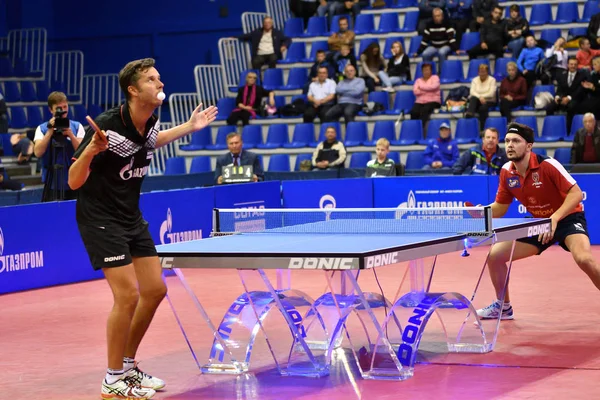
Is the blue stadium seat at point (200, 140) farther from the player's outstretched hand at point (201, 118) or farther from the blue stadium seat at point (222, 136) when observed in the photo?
the player's outstretched hand at point (201, 118)

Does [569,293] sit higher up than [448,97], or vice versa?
[448,97]

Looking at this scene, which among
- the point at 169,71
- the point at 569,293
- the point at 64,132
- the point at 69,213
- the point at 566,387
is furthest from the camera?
the point at 169,71

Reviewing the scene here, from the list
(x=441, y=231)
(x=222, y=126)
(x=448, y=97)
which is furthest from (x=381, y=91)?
(x=441, y=231)

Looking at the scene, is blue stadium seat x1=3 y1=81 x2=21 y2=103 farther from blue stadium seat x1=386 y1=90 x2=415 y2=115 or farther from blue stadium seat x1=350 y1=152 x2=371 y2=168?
blue stadium seat x1=386 y1=90 x2=415 y2=115

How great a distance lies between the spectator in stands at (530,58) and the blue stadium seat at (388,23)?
10.8 ft

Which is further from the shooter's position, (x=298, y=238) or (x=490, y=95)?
(x=490, y=95)

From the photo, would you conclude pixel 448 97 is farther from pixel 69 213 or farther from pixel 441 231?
pixel 441 231

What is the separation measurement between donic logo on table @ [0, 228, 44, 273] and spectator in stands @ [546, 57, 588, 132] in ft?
31.3

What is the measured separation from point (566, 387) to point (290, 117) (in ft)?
46.6

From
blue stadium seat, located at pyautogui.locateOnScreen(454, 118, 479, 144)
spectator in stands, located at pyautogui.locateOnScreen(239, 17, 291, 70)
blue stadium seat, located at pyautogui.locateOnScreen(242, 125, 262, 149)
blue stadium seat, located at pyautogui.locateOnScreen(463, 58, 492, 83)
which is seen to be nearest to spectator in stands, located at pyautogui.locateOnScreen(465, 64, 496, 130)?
blue stadium seat, located at pyautogui.locateOnScreen(454, 118, 479, 144)

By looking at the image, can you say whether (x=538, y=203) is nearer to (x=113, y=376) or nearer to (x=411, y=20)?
(x=113, y=376)

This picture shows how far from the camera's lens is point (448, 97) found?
18.9 metres

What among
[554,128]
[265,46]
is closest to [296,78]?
[265,46]

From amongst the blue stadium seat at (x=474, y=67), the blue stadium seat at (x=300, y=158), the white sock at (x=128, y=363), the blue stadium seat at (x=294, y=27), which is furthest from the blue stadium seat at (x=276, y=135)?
the white sock at (x=128, y=363)
